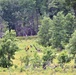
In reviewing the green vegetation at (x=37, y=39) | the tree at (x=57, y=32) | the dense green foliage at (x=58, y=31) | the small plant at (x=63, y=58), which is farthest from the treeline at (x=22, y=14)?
the small plant at (x=63, y=58)

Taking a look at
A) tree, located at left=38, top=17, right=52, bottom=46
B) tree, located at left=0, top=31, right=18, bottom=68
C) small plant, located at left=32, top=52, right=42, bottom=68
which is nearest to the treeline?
tree, located at left=38, top=17, right=52, bottom=46

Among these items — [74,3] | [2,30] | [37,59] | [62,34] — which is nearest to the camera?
[74,3]

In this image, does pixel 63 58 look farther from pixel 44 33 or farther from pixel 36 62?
pixel 44 33

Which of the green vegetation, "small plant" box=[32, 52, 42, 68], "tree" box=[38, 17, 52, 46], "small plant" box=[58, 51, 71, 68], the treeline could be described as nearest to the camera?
the green vegetation

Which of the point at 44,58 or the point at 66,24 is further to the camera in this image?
the point at 66,24

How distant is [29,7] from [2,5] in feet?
22.0

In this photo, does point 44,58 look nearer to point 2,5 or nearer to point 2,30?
point 2,30

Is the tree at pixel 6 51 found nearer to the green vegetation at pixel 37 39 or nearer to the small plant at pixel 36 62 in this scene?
the green vegetation at pixel 37 39

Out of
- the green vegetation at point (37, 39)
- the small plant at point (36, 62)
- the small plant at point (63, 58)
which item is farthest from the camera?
Answer: the small plant at point (63, 58)

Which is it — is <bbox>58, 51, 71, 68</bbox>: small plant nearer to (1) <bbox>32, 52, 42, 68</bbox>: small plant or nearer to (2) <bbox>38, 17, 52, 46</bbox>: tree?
(1) <bbox>32, 52, 42, 68</bbox>: small plant

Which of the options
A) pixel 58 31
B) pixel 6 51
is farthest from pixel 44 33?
pixel 6 51

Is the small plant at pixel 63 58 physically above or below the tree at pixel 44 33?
above

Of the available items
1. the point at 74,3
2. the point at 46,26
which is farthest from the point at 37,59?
the point at 46,26

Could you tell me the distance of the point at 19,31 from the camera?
77312mm
